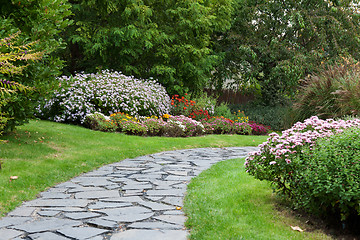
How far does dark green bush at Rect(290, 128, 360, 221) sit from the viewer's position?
326 cm

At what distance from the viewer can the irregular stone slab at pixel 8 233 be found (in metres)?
3.36

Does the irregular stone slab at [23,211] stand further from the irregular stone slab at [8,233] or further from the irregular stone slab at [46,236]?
the irregular stone slab at [46,236]

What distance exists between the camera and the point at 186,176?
625 cm

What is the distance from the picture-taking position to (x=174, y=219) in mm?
3969

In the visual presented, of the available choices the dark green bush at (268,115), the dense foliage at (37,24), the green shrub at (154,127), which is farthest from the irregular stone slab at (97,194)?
the dark green bush at (268,115)

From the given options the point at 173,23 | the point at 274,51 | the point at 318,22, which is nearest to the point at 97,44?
the point at 173,23

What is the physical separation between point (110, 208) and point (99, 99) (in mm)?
8121

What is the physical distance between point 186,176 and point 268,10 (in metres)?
13.2

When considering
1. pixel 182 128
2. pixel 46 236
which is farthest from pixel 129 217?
pixel 182 128

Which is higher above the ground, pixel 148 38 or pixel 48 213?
pixel 148 38

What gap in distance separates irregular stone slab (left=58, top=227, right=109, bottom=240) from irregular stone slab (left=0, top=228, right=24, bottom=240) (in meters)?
0.40

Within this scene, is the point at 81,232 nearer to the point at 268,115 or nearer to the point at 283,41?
the point at 268,115

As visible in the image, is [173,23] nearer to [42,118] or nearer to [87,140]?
[42,118]

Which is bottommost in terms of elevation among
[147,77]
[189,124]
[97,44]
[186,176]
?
[186,176]
